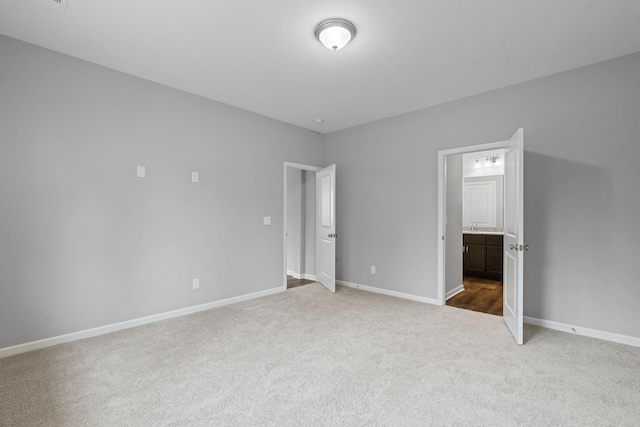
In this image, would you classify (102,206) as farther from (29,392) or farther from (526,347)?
(526,347)

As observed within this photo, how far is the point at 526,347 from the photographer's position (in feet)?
9.04

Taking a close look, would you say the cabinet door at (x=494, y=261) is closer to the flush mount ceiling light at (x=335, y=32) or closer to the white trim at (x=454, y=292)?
the white trim at (x=454, y=292)

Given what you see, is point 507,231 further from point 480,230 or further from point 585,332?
point 480,230

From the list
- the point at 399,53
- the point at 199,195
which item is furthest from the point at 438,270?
the point at 199,195

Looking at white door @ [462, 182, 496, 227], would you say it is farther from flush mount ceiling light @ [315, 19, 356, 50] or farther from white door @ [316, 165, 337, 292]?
flush mount ceiling light @ [315, 19, 356, 50]

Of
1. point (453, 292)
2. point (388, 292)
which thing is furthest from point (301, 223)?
point (453, 292)

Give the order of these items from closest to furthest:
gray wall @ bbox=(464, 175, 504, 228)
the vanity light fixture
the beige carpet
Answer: the beige carpet
gray wall @ bbox=(464, 175, 504, 228)
the vanity light fixture

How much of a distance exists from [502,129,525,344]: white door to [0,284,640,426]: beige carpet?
0.82 ft

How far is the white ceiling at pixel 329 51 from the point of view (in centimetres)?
220

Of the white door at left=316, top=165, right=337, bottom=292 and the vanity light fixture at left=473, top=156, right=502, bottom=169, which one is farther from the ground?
the vanity light fixture at left=473, top=156, right=502, bottom=169

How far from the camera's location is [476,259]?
5805 mm

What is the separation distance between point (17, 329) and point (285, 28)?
3409mm

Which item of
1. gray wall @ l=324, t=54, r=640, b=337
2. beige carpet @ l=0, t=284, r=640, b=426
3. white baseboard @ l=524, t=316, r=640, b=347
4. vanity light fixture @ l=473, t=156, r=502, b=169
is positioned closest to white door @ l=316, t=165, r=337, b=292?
gray wall @ l=324, t=54, r=640, b=337

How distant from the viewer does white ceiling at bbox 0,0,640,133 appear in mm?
2201
